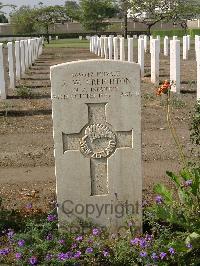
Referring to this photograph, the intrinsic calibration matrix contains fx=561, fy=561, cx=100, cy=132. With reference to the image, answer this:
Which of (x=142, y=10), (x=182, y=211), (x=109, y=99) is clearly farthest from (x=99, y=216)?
(x=142, y=10)

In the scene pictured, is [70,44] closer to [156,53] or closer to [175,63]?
[156,53]

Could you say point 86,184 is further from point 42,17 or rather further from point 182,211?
point 42,17

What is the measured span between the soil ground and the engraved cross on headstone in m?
1.12

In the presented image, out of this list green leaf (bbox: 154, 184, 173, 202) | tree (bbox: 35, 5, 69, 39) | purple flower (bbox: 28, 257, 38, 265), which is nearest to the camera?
purple flower (bbox: 28, 257, 38, 265)

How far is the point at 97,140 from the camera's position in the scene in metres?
4.29

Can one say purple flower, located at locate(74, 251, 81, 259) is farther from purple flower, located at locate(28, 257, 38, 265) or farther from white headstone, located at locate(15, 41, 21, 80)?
white headstone, located at locate(15, 41, 21, 80)

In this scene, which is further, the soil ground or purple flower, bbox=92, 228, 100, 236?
the soil ground

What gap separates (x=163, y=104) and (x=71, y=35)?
5796 centimetres

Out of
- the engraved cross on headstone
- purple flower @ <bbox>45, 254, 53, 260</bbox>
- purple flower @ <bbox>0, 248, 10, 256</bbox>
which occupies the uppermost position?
the engraved cross on headstone

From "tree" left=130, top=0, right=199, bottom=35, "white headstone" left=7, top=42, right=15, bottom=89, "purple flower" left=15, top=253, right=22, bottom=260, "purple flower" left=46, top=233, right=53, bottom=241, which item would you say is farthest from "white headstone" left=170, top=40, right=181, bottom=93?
"tree" left=130, top=0, right=199, bottom=35

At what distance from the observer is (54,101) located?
13.7 ft

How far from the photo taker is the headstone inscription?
4.16 m

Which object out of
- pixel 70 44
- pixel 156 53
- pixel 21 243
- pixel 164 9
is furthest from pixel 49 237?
pixel 164 9

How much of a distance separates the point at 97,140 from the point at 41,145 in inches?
143
